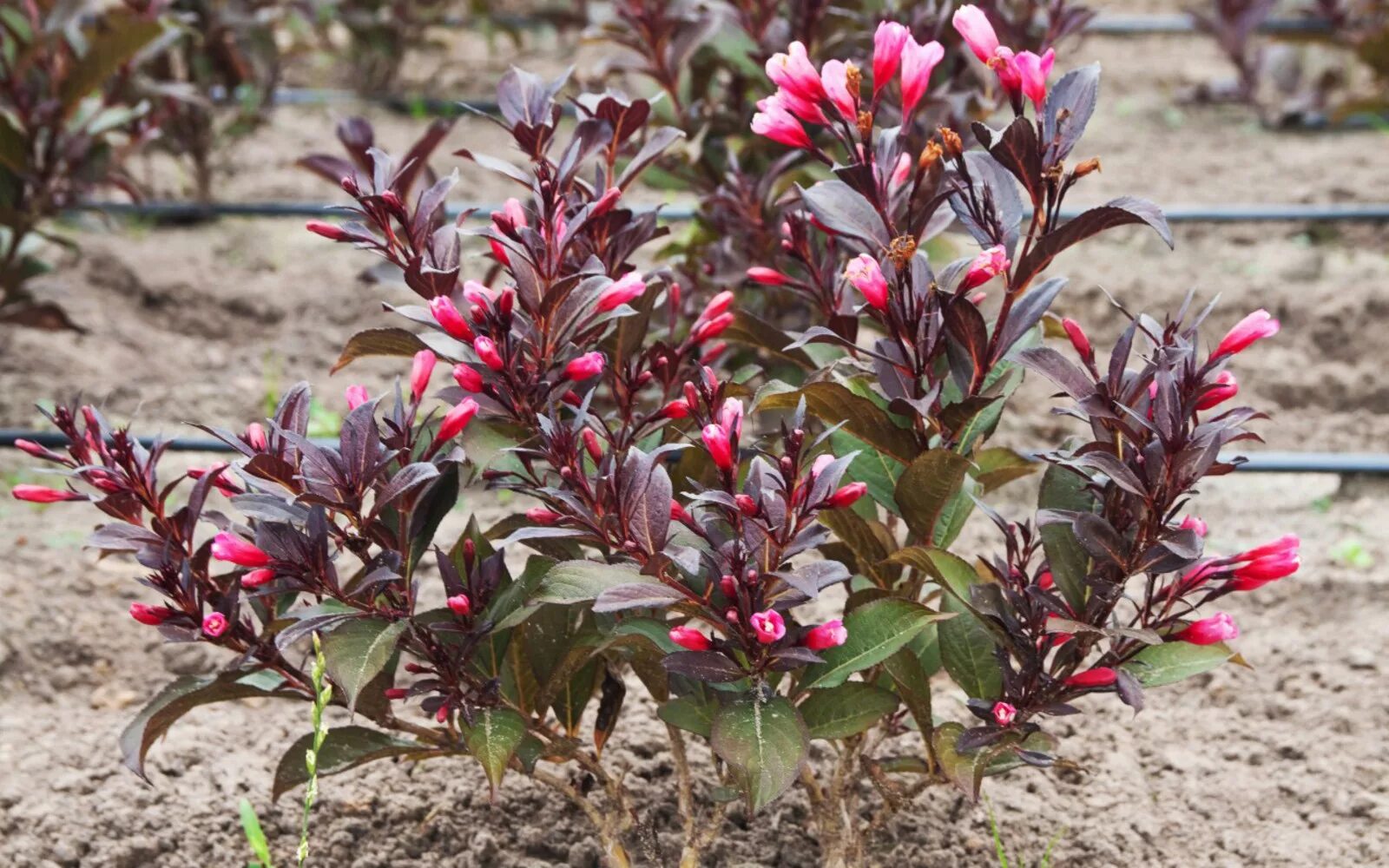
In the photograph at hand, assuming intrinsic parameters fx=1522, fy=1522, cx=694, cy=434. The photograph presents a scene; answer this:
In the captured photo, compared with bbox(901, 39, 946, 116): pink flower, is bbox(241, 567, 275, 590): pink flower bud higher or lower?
lower

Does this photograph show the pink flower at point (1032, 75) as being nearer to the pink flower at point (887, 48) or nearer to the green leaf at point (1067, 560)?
the pink flower at point (887, 48)

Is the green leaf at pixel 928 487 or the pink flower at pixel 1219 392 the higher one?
the pink flower at pixel 1219 392

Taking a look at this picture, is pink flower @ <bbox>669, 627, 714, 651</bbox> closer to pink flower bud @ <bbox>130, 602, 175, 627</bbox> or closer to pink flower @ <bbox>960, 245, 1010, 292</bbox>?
pink flower @ <bbox>960, 245, 1010, 292</bbox>

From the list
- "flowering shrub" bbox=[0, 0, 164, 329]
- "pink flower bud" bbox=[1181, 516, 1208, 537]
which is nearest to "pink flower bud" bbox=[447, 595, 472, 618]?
"pink flower bud" bbox=[1181, 516, 1208, 537]

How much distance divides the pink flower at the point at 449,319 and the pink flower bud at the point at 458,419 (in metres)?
0.07

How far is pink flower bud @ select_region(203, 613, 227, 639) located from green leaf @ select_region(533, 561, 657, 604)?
36cm

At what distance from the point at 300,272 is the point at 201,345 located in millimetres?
477

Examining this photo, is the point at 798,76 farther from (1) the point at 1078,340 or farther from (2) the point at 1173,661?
(2) the point at 1173,661

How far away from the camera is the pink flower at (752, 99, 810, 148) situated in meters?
1.68

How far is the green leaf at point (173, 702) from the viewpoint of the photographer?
178 centimetres

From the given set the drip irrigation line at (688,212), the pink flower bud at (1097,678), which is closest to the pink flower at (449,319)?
the pink flower bud at (1097,678)

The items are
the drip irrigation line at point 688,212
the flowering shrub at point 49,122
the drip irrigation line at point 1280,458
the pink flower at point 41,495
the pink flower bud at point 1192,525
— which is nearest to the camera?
the pink flower bud at point 1192,525

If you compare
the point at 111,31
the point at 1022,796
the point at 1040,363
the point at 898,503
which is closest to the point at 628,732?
the point at 1022,796

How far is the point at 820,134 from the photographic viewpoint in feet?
9.73
